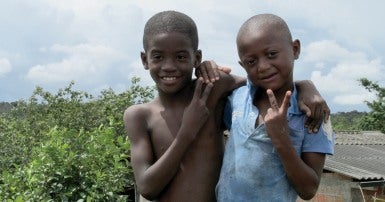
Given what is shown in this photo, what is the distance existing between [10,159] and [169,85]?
10.5 metres

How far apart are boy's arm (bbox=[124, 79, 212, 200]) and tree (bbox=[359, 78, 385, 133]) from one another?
21.5 metres

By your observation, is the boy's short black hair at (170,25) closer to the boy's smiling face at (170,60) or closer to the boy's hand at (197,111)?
the boy's smiling face at (170,60)

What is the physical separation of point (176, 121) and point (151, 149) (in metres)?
0.16

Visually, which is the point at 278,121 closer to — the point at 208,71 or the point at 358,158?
the point at 208,71

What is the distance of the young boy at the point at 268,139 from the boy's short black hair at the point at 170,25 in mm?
214

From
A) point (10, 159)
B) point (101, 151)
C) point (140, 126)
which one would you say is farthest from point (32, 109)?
point (140, 126)

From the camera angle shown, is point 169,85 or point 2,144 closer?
point 169,85

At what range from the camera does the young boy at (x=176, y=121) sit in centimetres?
211

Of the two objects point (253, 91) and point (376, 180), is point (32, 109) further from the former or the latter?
point (253, 91)

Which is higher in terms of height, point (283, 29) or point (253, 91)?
point (283, 29)

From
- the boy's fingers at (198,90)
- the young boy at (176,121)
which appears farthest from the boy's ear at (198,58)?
the boy's fingers at (198,90)

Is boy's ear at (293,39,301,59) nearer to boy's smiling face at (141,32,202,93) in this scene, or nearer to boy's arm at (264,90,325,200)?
boy's arm at (264,90,325,200)

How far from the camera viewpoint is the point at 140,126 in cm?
225

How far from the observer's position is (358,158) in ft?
35.4
